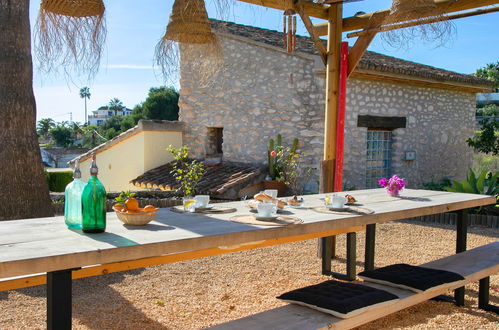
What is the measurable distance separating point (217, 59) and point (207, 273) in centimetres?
206

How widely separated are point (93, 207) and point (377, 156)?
843 cm

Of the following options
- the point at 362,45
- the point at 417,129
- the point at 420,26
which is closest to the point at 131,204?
the point at 420,26

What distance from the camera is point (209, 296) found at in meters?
3.99

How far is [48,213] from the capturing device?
16.9ft

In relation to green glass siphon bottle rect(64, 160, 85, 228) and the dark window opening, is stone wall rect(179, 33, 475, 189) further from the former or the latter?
green glass siphon bottle rect(64, 160, 85, 228)

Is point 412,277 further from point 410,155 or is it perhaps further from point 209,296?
point 410,155

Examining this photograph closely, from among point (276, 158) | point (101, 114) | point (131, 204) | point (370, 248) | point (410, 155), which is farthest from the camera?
point (101, 114)

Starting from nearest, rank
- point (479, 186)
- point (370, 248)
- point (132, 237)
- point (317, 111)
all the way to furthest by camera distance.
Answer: point (132, 237) → point (370, 248) → point (479, 186) → point (317, 111)

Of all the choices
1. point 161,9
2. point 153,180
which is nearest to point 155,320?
point 161,9

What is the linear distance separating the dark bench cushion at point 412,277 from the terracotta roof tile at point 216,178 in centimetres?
535

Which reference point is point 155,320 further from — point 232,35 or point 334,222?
point 232,35

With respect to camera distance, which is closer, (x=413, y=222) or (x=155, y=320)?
(x=155, y=320)

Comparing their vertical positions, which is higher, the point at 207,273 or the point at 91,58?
the point at 91,58

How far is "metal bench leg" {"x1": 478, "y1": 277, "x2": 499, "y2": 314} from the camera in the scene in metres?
3.83
